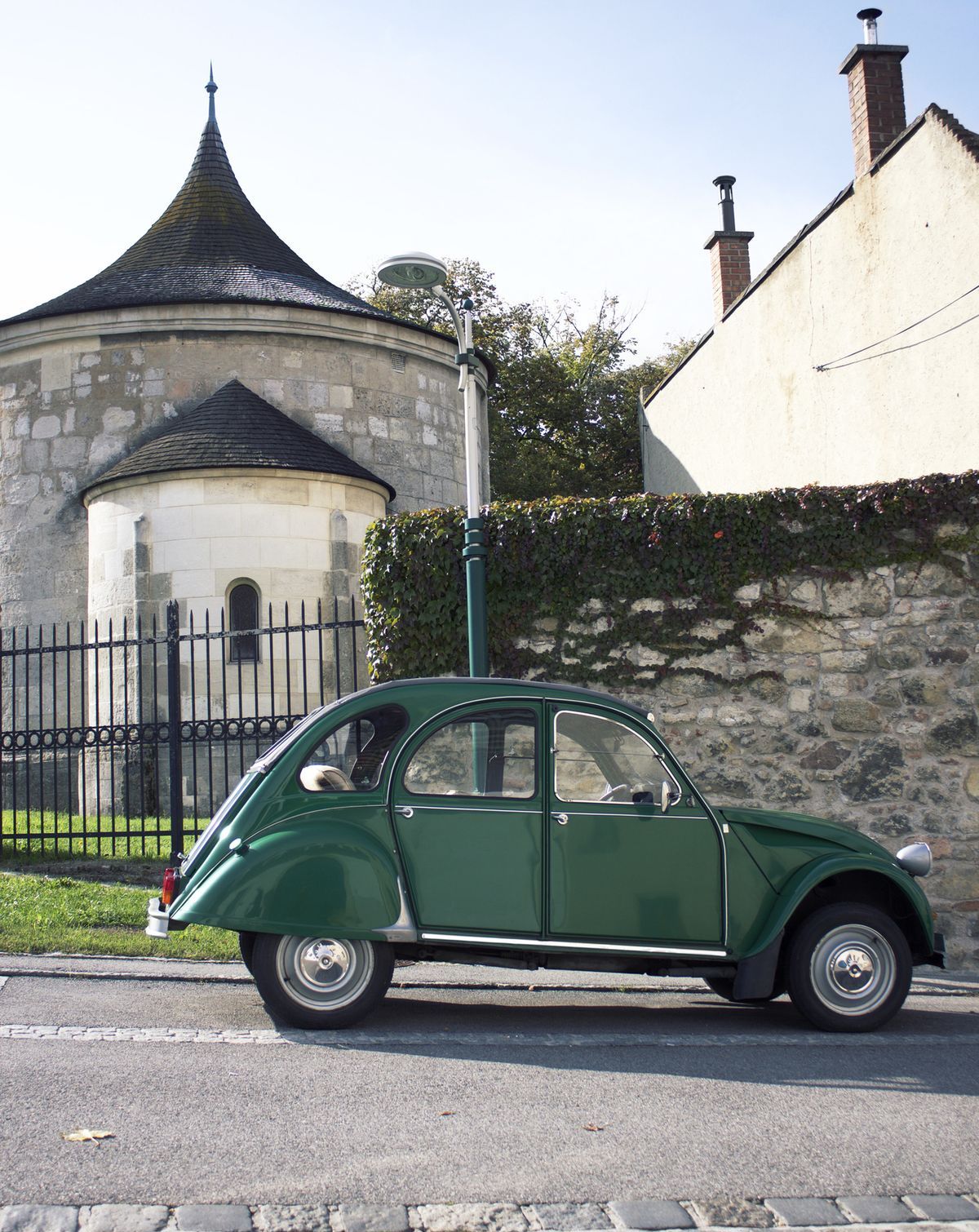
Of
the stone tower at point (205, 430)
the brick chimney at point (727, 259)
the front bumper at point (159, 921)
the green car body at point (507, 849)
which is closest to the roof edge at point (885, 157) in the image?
the brick chimney at point (727, 259)

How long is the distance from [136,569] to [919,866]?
12.8 metres

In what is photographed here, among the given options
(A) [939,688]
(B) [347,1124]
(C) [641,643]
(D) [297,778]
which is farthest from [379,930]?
(A) [939,688]

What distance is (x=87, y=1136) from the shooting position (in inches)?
164

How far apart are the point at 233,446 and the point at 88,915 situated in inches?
360

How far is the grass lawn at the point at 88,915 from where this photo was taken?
8023mm

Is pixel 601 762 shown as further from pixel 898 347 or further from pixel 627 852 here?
pixel 898 347

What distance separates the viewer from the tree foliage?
3269cm

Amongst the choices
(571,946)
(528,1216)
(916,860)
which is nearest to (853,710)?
(916,860)

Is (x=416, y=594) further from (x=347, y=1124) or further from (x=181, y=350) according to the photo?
(x=181, y=350)

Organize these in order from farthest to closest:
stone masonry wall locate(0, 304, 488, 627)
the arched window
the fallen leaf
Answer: stone masonry wall locate(0, 304, 488, 627) < the arched window < the fallen leaf

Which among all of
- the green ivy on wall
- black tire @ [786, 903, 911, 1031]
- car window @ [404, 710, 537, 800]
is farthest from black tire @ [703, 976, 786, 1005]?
the green ivy on wall

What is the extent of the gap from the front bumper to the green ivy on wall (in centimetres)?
382

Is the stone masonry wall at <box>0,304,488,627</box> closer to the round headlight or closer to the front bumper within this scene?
the front bumper

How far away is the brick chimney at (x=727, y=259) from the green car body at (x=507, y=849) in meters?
17.6
